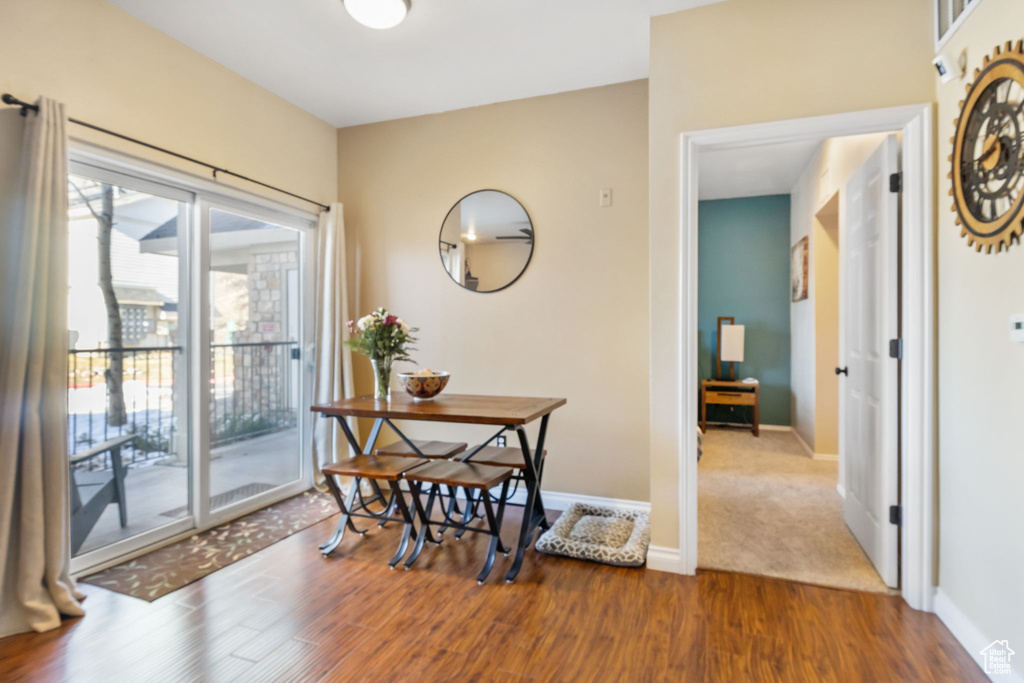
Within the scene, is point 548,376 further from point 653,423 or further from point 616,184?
point 616,184

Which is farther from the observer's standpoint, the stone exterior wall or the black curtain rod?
the stone exterior wall

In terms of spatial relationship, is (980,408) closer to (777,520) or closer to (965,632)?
(965,632)

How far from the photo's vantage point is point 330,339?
377 centimetres

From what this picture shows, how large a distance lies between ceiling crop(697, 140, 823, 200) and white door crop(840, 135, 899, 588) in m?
1.68

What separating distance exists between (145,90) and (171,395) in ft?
5.30

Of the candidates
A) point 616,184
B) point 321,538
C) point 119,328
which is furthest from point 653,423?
point 119,328

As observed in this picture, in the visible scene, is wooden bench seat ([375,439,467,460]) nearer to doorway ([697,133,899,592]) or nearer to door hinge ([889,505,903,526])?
doorway ([697,133,899,592])

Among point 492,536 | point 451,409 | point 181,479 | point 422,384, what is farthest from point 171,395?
point 492,536

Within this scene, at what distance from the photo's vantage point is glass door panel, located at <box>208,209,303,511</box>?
3.23 metres

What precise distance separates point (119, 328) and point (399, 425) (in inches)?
72.4

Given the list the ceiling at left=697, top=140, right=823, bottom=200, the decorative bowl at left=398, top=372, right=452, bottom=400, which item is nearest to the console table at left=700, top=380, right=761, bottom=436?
the ceiling at left=697, top=140, right=823, bottom=200

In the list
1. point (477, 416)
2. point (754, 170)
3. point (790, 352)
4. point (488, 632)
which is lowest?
point (488, 632)

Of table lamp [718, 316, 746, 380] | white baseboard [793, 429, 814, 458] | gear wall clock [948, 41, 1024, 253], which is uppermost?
gear wall clock [948, 41, 1024, 253]

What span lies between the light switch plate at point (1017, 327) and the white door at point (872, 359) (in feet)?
2.30
